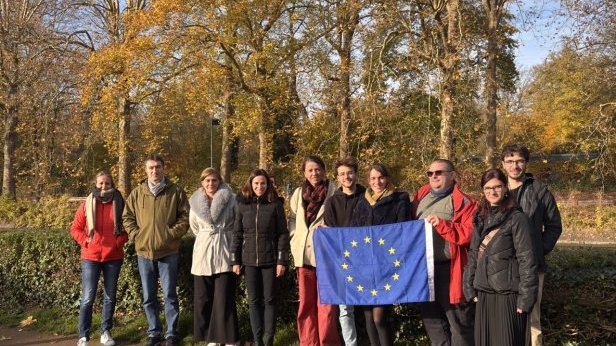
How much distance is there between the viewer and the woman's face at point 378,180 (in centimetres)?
513

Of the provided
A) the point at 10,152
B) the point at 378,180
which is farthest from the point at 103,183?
the point at 10,152

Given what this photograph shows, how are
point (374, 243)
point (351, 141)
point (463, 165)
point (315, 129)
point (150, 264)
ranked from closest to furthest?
1. point (374, 243)
2. point (150, 264)
3. point (463, 165)
4. point (351, 141)
5. point (315, 129)

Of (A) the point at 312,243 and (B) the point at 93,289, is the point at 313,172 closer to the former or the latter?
(A) the point at 312,243

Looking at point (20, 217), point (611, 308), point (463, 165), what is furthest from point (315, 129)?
point (611, 308)

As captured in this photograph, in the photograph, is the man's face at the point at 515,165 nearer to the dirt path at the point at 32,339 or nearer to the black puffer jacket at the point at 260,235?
the black puffer jacket at the point at 260,235

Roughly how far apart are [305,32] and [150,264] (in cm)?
1377

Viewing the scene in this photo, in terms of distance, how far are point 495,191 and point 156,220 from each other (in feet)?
12.2

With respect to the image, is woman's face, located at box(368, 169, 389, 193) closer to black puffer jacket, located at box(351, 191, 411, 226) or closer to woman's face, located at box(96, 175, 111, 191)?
black puffer jacket, located at box(351, 191, 411, 226)

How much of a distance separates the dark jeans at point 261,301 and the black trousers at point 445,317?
61.1 inches

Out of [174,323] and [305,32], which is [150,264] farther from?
[305,32]

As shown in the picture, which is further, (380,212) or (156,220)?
(156,220)

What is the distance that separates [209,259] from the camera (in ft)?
19.5

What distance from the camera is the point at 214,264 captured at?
5.94m

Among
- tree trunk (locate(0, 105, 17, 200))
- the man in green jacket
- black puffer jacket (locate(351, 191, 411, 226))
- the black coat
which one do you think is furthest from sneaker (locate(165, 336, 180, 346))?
tree trunk (locate(0, 105, 17, 200))
